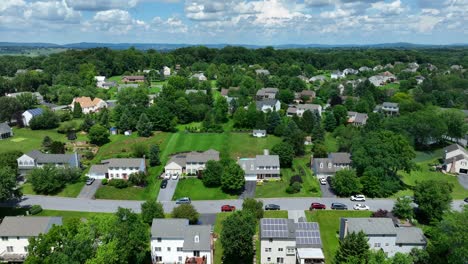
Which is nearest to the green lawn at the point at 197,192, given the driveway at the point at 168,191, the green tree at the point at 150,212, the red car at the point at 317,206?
the driveway at the point at 168,191

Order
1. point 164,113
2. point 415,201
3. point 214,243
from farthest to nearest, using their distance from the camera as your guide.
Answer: point 164,113
point 415,201
point 214,243

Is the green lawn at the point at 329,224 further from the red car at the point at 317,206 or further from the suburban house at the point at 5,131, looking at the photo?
the suburban house at the point at 5,131

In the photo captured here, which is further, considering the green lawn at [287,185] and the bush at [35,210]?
the green lawn at [287,185]

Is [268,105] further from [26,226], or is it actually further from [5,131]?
[26,226]

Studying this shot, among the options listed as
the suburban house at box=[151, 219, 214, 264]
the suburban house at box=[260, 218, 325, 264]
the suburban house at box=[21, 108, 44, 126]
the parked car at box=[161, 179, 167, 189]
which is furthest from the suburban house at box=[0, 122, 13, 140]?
the suburban house at box=[260, 218, 325, 264]

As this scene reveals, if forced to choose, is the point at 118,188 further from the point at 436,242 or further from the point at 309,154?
the point at 436,242

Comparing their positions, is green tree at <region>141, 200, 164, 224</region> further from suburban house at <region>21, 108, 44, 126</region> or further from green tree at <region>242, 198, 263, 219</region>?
suburban house at <region>21, 108, 44, 126</region>

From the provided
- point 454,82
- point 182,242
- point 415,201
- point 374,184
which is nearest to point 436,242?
point 415,201
